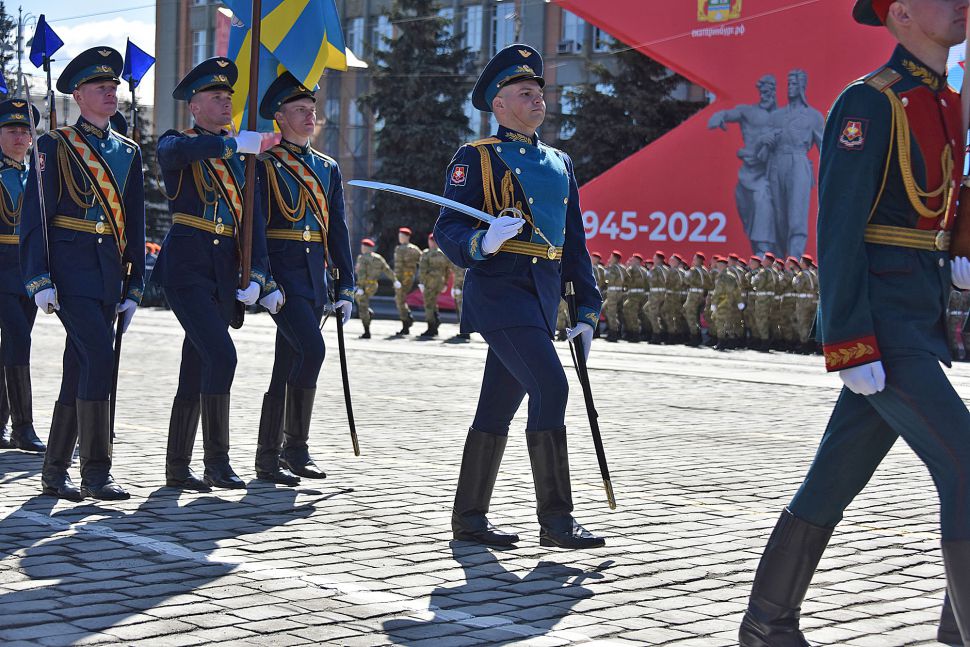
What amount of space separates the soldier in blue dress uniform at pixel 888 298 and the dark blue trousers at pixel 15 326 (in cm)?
618

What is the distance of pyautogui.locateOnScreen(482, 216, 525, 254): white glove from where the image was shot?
5.78 meters

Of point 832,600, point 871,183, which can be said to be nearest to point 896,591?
point 832,600

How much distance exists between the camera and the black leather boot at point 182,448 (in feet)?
24.3

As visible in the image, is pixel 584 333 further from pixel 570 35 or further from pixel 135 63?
pixel 570 35

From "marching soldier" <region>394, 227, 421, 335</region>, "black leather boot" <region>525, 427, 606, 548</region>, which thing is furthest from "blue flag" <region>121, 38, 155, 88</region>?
"marching soldier" <region>394, 227, 421, 335</region>

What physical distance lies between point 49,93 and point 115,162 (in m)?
0.88

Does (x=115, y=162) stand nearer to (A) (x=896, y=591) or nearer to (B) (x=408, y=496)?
(B) (x=408, y=496)

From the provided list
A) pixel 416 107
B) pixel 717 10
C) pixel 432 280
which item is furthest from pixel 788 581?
pixel 416 107

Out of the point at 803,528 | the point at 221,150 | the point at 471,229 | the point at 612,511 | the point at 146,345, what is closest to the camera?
the point at 803,528

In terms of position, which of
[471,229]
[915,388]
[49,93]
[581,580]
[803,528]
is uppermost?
[49,93]

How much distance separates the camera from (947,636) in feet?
14.4

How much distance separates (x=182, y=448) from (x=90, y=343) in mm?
835

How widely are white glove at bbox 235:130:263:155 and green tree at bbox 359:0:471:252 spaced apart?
3683cm

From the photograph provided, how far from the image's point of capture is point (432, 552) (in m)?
5.84
